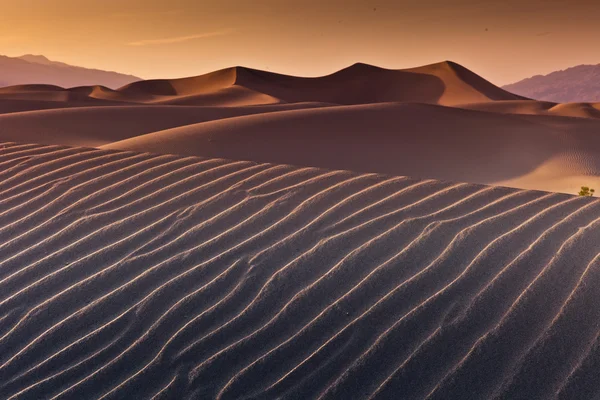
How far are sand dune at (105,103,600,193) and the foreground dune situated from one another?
609 centimetres

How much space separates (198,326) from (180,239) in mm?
920

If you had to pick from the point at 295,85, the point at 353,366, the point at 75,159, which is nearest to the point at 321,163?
the point at 75,159

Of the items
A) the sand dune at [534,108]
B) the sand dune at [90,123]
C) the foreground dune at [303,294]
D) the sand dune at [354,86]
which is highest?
the foreground dune at [303,294]

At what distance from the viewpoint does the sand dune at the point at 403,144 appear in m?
11.4

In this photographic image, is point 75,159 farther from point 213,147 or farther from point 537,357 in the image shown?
point 213,147

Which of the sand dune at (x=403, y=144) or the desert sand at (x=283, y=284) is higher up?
the desert sand at (x=283, y=284)

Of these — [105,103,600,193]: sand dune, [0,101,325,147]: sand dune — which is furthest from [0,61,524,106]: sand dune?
[105,103,600,193]: sand dune

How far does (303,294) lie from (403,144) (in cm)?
1091

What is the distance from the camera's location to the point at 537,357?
2650mm

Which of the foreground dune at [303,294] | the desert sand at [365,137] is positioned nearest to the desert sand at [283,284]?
the foreground dune at [303,294]

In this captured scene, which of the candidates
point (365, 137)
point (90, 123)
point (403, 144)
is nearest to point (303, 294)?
point (365, 137)

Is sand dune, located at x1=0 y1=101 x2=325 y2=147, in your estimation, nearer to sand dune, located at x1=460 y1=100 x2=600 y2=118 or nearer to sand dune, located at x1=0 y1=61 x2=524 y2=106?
sand dune, located at x1=460 y1=100 x2=600 y2=118

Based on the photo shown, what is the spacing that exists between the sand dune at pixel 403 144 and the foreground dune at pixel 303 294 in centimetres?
609

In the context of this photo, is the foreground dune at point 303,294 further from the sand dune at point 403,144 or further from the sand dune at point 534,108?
the sand dune at point 534,108
